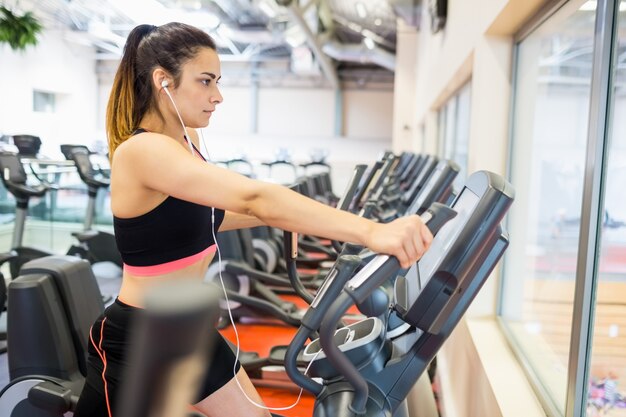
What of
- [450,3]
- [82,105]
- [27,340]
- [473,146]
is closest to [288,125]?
[82,105]

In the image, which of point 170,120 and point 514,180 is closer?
point 170,120

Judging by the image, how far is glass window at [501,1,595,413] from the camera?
2.38m

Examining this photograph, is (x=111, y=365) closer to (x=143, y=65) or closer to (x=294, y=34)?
(x=143, y=65)

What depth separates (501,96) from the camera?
2.99 metres

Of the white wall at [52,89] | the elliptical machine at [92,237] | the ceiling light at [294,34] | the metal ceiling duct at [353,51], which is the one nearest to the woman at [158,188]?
the elliptical machine at [92,237]

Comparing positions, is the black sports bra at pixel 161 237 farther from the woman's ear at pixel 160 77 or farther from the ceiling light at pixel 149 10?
the ceiling light at pixel 149 10

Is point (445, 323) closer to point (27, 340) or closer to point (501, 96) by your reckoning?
point (27, 340)

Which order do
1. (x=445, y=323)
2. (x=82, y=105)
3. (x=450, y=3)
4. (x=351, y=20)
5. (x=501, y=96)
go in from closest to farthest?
1. (x=445, y=323)
2. (x=501, y=96)
3. (x=450, y=3)
4. (x=351, y=20)
5. (x=82, y=105)

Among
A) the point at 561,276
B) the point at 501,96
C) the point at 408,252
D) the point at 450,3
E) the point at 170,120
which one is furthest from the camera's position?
the point at 450,3

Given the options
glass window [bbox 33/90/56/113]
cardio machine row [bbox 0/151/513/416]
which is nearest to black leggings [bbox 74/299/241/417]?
cardio machine row [bbox 0/151/513/416]

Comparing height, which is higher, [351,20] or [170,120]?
[351,20]

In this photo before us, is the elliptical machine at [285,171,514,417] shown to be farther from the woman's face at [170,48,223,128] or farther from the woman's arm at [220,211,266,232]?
the woman's face at [170,48,223,128]

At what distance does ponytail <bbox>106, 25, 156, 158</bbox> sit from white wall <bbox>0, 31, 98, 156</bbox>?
13.3 m

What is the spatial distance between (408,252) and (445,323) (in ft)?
1.30
